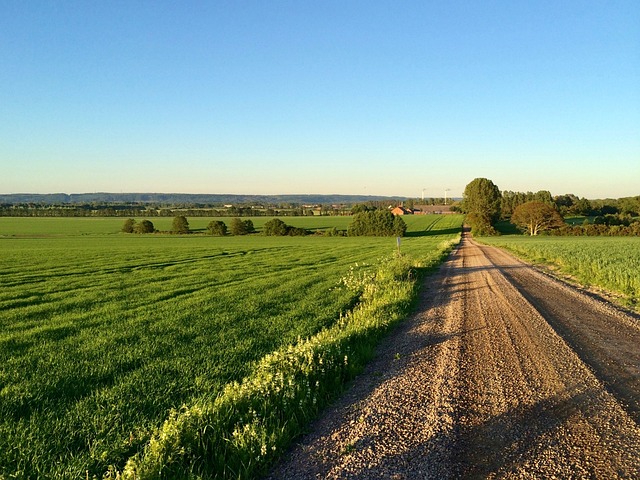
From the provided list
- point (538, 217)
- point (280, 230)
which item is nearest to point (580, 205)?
point (538, 217)

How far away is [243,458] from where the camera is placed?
15.6ft

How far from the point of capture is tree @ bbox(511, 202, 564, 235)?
285 feet

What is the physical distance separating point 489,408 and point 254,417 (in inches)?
136

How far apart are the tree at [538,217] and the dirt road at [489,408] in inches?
3374

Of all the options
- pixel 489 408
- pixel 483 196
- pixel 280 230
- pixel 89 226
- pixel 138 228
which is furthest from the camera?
pixel 483 196

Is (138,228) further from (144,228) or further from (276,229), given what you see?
(276,229)

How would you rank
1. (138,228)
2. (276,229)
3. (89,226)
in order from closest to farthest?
1. (276,229)
2. (138,228)
3. (89,226)

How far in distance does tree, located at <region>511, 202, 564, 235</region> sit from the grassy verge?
90.3 metres

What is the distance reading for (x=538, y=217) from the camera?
8681 cm

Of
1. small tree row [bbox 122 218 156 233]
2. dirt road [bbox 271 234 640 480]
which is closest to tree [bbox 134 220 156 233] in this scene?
small tree row [bbox 122 218 156 233]

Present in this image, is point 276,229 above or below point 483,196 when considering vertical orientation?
below

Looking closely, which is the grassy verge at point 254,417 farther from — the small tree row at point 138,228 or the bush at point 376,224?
the small tree row at point 138,228

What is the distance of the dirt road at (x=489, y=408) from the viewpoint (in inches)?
183

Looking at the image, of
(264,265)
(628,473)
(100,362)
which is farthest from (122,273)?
(628,473)
